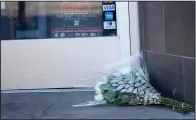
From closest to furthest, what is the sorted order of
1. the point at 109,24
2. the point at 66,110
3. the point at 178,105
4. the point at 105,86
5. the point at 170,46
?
the point at 178,105 < the point at 66,110 < the point at 105,86 < the point at 170,46 < the point at 109,24

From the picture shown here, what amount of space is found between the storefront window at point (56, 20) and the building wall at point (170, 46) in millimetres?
709

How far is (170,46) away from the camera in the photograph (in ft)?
20.6

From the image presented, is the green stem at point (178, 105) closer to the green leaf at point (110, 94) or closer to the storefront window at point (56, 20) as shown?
the green leaf at point (110, 94)

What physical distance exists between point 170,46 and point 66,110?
1732mm

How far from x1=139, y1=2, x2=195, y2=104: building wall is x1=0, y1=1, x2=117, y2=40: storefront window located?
0.71 metres

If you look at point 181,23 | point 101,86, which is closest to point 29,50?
point 101,86

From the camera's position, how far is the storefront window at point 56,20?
780 centimetres

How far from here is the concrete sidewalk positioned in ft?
18.0

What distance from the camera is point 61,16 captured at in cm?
786

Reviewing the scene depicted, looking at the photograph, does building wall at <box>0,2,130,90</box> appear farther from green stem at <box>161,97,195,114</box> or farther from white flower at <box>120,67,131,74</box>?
green stem at <box>161,97,195,114</box>

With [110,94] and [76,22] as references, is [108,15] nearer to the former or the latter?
[76,22]

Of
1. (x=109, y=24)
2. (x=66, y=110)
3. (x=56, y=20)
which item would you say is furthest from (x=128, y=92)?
(x=56, y=20)

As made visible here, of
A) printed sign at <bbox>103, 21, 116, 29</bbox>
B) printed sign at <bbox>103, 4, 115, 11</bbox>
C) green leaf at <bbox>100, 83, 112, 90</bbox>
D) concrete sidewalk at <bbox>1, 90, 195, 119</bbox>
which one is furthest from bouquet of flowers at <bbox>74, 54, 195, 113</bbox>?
printed sign at <bbox>103, 4, 115, 11</bbox>

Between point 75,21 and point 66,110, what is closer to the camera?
point 66,110
